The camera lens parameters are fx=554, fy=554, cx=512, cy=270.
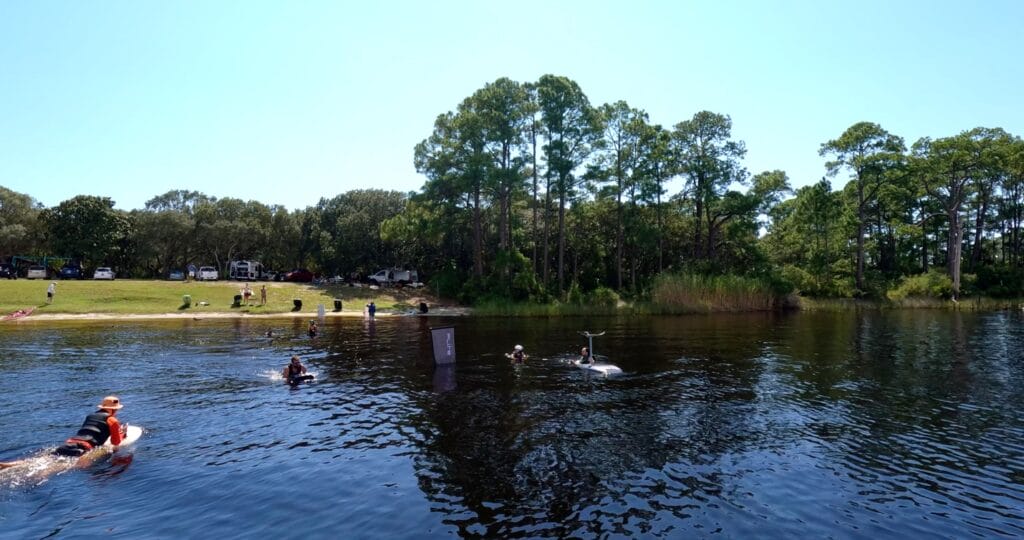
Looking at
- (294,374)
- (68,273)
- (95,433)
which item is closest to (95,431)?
(95,433)

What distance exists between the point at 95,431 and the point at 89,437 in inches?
7.1

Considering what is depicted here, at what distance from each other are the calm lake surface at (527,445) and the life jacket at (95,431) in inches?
34.4

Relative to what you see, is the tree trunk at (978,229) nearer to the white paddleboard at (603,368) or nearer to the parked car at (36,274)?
the white paddleboard at (603,368)

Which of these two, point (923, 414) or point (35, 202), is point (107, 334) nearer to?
point (923, 414)

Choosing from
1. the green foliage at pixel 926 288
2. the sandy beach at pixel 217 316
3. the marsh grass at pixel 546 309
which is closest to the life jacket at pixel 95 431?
the sandy beach at pixel 217 316

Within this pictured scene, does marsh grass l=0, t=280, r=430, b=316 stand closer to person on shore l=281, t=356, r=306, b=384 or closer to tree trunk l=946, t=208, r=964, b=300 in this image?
person on shore l=281, t=356, r=306, b=384

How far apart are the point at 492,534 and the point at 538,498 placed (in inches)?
73.1

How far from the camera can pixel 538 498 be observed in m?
11.8

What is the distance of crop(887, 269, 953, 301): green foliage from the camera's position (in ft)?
219

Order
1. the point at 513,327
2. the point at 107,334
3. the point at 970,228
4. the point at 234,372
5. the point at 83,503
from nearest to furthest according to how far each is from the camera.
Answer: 1. the point at 83,503
2. the point at 234,372
3. the point at 107,334
4. the point at 513,327
5. the point at 970,228

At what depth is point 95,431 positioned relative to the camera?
14.5m

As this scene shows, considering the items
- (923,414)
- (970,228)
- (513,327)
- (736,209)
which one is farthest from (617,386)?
(970,228)

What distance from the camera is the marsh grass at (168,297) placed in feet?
169

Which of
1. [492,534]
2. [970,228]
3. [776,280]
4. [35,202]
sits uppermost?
[35,202]
